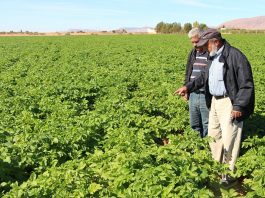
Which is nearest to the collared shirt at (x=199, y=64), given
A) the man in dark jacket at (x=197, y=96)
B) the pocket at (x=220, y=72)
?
the man in dark jacket at (x=197, y=96)

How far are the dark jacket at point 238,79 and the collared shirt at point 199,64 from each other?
1037 mm

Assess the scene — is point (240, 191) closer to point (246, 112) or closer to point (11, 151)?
point (246, 112)

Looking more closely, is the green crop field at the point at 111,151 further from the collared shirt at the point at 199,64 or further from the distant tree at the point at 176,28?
the distant tree at the point at 176,28

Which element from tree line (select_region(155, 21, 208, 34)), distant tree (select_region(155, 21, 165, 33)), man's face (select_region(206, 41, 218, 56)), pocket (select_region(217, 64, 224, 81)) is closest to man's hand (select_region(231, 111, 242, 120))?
pocket (select_region(217, 64, 224, 81))

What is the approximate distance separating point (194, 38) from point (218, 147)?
1796mm

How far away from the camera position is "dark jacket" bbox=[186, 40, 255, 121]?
5527 millimetres

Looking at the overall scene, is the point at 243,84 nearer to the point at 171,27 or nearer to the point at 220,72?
the point at 220,72

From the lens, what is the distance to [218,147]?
6.20 metres

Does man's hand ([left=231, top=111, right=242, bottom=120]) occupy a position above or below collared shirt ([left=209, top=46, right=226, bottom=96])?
below

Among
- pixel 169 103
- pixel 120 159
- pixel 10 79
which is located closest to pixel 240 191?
pixel 120 159

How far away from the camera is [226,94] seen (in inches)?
231

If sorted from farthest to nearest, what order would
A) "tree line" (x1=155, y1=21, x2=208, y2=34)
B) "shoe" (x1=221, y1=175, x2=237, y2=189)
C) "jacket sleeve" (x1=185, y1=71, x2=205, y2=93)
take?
1. "tree line" (x1=155, y1=21, x2=208, y2=34)
2. "jacket sleeve" (x1=185, y1=71, x2=205, y2=93)
3. "shoe" (x1=221, y1=175, x2=237, y2=189)

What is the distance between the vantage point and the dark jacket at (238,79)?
5.53m

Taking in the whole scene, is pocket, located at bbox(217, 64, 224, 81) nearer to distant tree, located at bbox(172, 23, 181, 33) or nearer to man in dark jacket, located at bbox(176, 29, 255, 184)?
man in dark jacket, located at bbox(176, 29, 255, 184)
